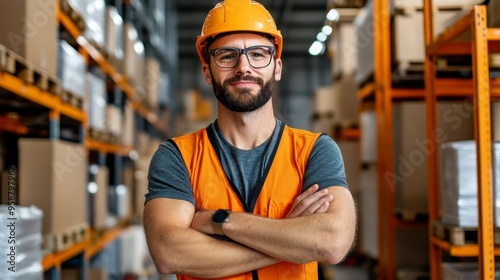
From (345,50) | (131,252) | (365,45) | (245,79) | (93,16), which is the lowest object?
(131,252)

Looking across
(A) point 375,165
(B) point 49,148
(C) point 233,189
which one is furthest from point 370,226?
(C) point 233,189

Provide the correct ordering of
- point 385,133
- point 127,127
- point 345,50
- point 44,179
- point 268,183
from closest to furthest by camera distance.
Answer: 1. point 268,183
2. point 44,179
3. point 385,133
4. point 127,127
5. point 345,50

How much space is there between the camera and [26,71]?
12.2 feet

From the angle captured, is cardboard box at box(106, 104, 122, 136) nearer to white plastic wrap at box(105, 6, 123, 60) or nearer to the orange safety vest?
white plastic wrap at box(105, 6, 123, 60)

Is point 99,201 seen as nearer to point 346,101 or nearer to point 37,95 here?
point 37,95

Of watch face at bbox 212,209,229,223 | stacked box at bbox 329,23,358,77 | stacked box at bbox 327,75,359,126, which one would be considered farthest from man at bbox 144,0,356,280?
stacked box at bbox 327,75,359,126

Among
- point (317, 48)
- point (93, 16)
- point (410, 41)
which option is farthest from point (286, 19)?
point (410, 41)

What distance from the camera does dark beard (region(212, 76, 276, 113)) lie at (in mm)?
2613

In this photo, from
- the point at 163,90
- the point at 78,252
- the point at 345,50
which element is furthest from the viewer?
the point at 163,90

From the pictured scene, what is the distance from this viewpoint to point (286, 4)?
636 inches

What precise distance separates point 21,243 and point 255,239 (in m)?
1.67

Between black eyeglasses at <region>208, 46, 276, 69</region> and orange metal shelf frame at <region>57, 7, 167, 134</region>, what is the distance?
7.84 feet

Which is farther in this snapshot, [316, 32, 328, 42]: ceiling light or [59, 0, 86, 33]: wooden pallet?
[316, 32, 328, 42]: ceiling light

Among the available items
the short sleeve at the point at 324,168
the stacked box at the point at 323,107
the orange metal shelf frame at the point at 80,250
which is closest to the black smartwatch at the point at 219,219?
the short sleeve at the point at 324,168
